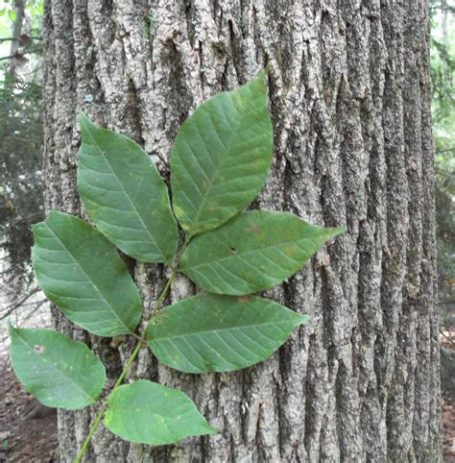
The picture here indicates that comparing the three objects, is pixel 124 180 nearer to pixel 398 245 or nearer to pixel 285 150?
pixel 285 150

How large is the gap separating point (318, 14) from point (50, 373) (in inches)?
30.4

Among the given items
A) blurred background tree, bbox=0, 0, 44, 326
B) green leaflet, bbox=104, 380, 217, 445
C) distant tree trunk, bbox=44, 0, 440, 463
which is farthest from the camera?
blurred background tree, bbox=0, 0, 44, 326

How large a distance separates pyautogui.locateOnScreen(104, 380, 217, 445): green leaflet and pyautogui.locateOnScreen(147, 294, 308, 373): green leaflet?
0.17ft

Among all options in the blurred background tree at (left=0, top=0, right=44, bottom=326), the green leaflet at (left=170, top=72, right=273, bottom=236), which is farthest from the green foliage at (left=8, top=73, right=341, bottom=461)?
the blurred background tree at (left=0, top=0, right=44, bottom=326)

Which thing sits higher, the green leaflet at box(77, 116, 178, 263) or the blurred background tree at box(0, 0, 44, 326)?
the blurred background tree at box(0, 0, 44, 326)

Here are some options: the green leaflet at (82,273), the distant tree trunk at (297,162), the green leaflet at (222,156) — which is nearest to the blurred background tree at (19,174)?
the distant tree trunk at (297,162)

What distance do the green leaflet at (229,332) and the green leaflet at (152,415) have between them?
53mm

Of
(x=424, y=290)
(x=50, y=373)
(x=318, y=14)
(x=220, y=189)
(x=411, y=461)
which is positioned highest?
(x=318, y=14)

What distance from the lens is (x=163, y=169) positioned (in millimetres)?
806

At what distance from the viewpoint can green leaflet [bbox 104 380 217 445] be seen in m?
0.70

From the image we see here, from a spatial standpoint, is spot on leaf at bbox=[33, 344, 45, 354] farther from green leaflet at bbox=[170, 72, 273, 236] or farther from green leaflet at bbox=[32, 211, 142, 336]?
green leaflet at bbox=[170, 72, 273, 236]

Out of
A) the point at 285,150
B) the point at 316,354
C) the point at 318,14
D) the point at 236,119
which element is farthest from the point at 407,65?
the point at 316,354

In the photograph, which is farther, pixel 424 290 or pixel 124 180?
pixel 424 290

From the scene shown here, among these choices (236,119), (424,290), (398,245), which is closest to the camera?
(236,119)
